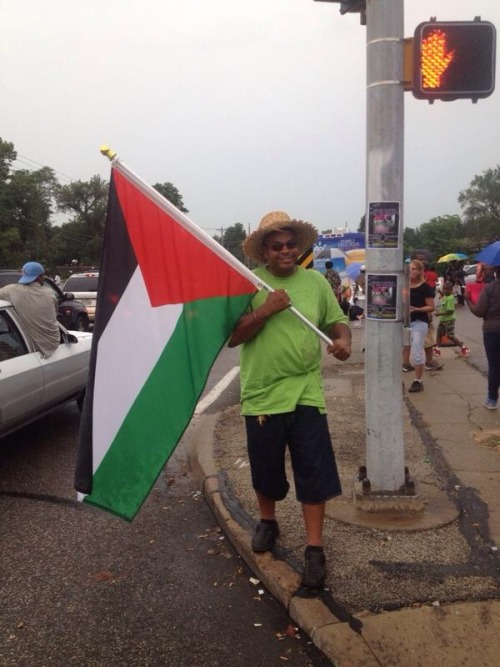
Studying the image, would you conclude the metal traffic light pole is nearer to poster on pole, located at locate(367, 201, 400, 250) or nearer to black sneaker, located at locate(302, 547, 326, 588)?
poster on pole, located at locate(367, 201, 400, 250)

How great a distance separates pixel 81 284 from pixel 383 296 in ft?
48.7

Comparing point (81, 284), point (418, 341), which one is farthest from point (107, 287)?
point (81, 284)

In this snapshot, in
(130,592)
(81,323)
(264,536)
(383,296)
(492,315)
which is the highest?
(383,296)

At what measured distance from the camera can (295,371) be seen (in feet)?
10.7

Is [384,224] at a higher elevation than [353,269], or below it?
higher

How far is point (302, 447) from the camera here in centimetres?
326

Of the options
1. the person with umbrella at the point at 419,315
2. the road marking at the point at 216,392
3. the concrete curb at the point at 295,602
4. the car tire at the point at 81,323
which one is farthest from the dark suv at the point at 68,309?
the concrete curb at the point at 295,602

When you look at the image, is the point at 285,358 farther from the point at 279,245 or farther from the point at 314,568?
the point at 314,568

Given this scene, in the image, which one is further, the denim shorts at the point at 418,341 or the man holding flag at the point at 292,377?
the denim shorts at the point at 418,341

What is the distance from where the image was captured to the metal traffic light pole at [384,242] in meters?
3.76

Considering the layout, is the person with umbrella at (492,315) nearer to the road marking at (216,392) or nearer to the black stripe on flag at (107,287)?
the road marking at (216,392)

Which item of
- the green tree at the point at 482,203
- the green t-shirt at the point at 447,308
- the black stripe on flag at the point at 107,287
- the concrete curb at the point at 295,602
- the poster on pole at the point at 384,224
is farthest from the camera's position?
the green tree at the point at 482,203

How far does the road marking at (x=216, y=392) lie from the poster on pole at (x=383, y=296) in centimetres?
380

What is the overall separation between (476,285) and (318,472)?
4.87m
